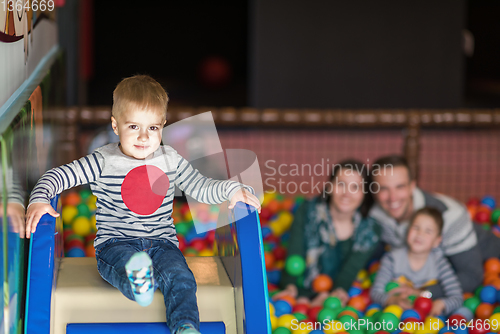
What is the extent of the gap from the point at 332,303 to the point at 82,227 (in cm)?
126

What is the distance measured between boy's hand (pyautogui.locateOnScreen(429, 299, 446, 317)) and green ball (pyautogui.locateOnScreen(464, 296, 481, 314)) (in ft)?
0.44

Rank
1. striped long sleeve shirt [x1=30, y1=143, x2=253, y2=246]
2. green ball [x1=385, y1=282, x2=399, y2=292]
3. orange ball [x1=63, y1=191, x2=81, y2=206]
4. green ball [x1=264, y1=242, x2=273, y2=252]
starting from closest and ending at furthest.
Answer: striped long sleeve shirt [x1=30, y1=143, x2=253, y2=246]
green ball [x1=385, y1=282, x2=399, y2=292]
green ball [x1=264, y1=242, x2=273, y2=252]
orange ball [x1=63, y1=191, x2=81, y2=206]

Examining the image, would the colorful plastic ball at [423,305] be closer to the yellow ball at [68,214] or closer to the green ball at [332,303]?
the green ball at [332,303]

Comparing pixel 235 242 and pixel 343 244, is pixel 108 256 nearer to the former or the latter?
pixel 235 242

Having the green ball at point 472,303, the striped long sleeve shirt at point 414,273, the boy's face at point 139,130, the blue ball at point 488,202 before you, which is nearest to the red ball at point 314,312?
the striped long sleeve shirt at point 414,273

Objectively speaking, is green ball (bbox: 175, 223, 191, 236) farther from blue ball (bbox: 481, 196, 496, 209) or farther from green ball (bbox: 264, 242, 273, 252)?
blue ball (bbox: 481, 196, 496, 209)

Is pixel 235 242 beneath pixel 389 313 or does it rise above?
above

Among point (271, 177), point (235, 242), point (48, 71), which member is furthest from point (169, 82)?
point (235, 242)

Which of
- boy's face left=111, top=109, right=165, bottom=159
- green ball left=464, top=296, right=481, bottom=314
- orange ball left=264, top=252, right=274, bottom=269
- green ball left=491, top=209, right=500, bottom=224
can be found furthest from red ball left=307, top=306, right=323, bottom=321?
green ball left=491, top=209, right=500, bottom=224

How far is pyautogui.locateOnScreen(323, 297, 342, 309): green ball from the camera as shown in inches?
85.7

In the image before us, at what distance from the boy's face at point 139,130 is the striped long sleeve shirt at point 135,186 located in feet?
0.18

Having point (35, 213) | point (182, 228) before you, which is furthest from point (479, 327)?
point (35, 213)

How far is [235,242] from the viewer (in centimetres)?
127

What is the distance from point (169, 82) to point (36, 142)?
7.76 metres
